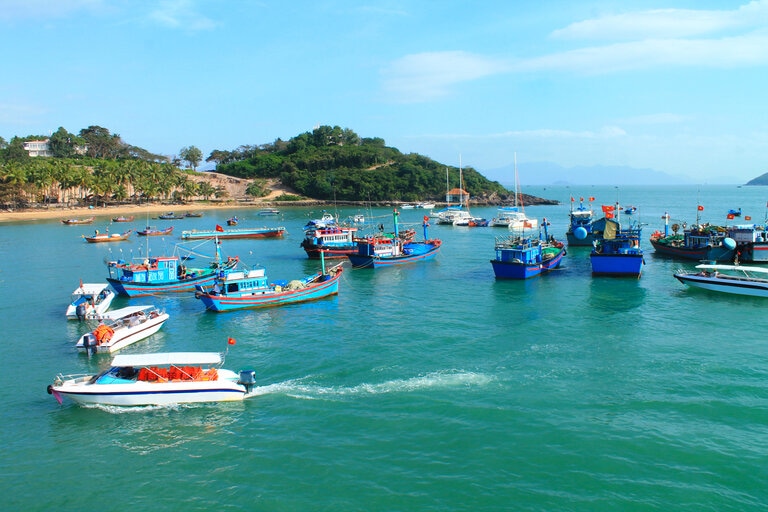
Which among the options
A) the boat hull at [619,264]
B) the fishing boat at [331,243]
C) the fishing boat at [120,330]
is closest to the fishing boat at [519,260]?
the boat hull at [619,264]

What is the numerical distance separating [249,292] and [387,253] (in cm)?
2420

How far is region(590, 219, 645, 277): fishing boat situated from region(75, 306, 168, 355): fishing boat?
38331 millimetres

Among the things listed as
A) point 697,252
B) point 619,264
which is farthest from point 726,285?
point 697,252

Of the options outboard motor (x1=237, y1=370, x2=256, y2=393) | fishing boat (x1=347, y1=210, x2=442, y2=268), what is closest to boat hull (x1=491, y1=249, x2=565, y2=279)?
fishing boat (x1=347, y1=210, x2=442, y2=268)

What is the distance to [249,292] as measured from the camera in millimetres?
43656

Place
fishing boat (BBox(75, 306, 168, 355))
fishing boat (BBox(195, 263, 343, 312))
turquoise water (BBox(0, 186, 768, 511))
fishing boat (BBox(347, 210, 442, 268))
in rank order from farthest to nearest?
fishing boat (BBox(347, 210, 442, 268)), fishing boat (BBox(195, 263, 343, 312)), fishing boat (BBox(75, 306, 168, 355)), turquoise water (BBox(0, 186, 768, 511))

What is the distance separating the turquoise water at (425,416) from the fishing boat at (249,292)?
1.19 m

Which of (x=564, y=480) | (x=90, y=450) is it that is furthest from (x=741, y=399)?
(x=90, y=450)

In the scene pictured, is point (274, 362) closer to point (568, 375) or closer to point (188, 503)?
point (188, 503)

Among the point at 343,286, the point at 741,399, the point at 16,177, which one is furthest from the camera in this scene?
the point at 16,177

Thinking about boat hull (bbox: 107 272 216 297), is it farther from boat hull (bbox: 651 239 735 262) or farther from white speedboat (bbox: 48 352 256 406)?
boat hull (bbox: 651 239 735 262)

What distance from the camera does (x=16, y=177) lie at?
132500mm

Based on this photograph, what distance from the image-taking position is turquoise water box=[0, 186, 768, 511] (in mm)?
19500

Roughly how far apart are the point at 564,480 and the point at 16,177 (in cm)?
14580
